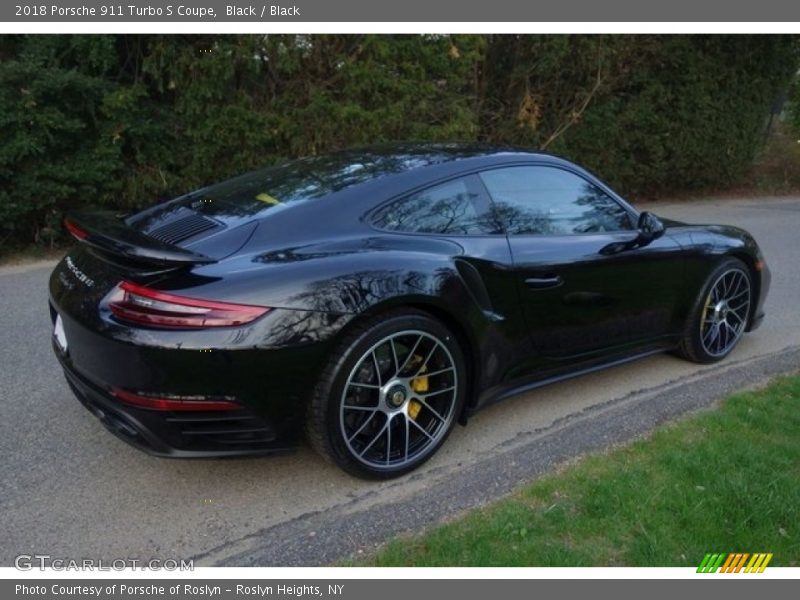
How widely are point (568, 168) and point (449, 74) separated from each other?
17.2ft

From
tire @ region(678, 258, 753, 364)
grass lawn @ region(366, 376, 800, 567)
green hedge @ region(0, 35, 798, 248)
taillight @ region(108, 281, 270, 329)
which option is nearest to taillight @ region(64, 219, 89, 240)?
taillight @ region(108, 281, 270, 329)

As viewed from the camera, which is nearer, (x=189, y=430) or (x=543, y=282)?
(x=189, y=430)

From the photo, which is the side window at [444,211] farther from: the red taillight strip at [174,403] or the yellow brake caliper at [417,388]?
the red taillight strip at [174,403]

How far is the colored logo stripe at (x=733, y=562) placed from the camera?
8.42ft

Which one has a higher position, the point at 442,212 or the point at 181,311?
the point at 442,212

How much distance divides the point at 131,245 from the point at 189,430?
0.75 m

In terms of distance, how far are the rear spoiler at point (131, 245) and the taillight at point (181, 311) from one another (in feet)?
0.41

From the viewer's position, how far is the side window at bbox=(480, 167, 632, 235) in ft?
11.7

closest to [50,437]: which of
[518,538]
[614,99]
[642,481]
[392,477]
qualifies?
[392,477]

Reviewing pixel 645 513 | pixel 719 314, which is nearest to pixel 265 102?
pixel 719 314

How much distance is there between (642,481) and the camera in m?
3.04

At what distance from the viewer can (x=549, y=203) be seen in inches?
147

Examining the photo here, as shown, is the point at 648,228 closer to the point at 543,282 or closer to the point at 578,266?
the point at 578,266

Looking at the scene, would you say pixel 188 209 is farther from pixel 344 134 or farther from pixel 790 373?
pixel 344 134
